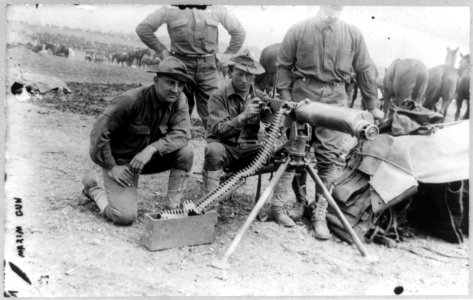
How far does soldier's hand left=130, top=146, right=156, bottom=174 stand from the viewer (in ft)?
14.7

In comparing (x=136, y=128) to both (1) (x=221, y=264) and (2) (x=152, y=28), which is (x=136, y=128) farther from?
(2) (x=152, y=28)

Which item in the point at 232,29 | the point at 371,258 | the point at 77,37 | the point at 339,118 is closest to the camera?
the point at 339,118

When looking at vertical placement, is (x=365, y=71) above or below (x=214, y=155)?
above

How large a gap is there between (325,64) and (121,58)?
16.8 feet

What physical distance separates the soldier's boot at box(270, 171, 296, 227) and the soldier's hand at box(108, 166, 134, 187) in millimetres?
1357

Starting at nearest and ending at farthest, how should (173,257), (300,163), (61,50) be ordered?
(173,257), (300,163), (61,50)

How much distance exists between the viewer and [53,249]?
3.97 metres

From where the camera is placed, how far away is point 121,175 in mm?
4586

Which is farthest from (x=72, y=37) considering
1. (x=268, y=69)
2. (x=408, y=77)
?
(x=408, y=77)

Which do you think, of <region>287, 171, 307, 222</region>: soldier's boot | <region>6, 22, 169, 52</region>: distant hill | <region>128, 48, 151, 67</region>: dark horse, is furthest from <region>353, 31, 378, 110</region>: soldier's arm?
<region>128, 48, 151, 67</region>: dark horse

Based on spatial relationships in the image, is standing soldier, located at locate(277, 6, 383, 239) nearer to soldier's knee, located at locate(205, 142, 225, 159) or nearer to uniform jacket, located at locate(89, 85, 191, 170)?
soldier's knee, located at locate(205, 142, 225, 159)

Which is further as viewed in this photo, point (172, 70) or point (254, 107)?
point (254, 107)

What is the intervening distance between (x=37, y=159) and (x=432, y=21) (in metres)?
4.29

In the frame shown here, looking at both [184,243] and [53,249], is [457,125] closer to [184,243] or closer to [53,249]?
[184,243]
